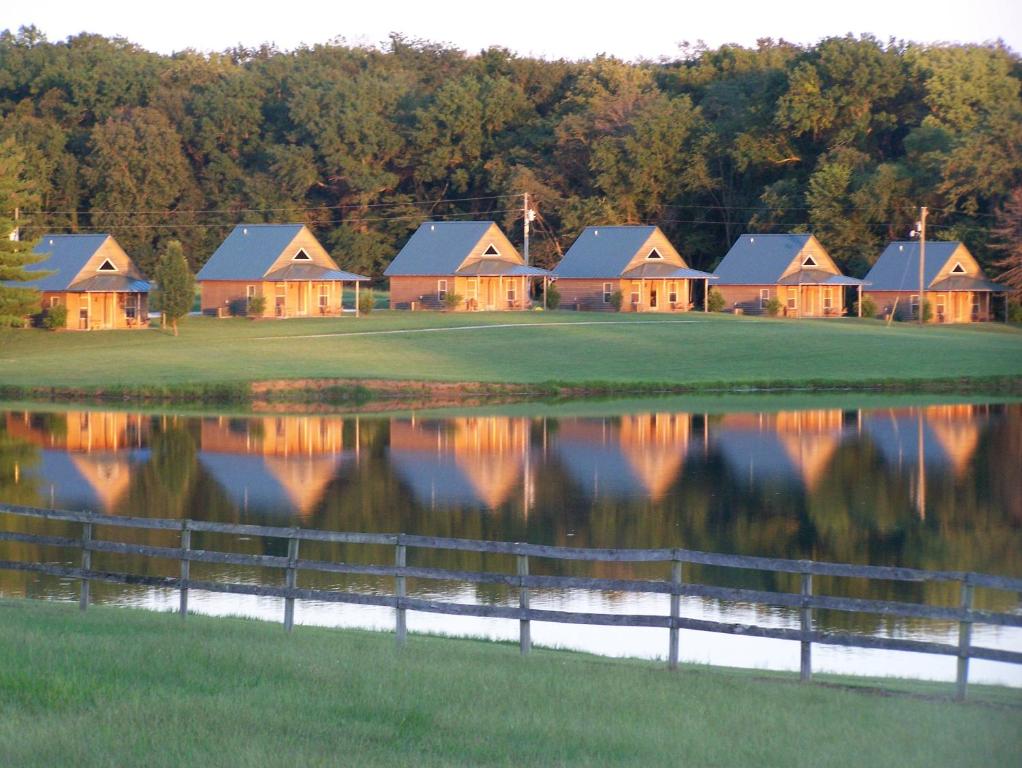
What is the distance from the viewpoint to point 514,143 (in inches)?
3723

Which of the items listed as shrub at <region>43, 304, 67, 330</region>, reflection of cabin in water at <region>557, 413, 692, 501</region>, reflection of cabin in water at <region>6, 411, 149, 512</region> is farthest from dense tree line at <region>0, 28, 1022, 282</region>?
reflection of cabin in water at <region>6, 411, 149, 512</region>

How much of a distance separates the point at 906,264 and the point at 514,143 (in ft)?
101

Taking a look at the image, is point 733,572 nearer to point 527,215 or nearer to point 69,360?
point 69,360

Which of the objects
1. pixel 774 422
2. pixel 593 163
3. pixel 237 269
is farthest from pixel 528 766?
pixel 593 163

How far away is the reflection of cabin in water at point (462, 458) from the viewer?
2802 centimetres

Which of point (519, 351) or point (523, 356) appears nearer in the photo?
point (523, 356)

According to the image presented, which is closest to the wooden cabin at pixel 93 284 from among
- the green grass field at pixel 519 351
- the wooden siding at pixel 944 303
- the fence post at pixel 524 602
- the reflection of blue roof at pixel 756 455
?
the green grass field at pixel 519 351

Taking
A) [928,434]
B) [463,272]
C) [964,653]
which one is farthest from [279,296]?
[964,653]

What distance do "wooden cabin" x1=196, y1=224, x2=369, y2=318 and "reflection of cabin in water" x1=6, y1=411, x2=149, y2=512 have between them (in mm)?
27218

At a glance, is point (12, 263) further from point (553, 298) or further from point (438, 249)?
point (553, 298)

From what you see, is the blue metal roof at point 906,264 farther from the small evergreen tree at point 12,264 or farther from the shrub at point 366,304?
the small evergreen tree at point 12,264

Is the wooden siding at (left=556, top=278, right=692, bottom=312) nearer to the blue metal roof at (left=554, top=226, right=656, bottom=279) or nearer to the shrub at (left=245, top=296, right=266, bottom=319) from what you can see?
the blue metal roof at (left=554, top=226, right=656, bottom=279)

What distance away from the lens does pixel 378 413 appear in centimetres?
4409

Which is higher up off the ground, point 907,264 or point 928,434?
point 907,264
